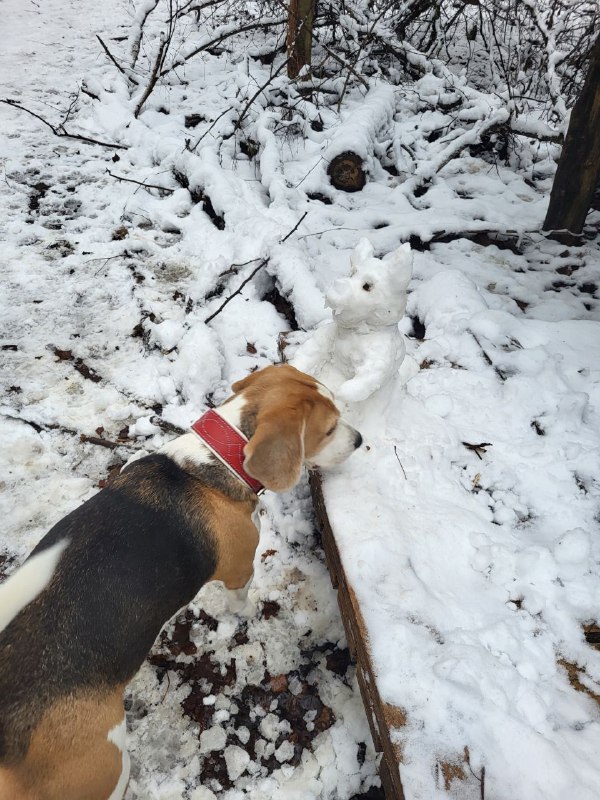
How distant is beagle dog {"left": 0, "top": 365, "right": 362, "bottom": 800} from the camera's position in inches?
65.6

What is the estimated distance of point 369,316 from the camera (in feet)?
9.10

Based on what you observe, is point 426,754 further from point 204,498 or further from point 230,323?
point 230,323

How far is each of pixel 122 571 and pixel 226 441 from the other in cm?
70

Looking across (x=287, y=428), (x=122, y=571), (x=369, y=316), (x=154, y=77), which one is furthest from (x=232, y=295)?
(x=154, y=77)

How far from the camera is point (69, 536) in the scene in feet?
6.56

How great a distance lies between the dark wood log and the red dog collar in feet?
15.6

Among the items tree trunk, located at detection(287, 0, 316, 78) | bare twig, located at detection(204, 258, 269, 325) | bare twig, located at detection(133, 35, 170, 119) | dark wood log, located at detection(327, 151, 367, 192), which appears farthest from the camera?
bare twig, located at detection(133, 35, 170, 119)

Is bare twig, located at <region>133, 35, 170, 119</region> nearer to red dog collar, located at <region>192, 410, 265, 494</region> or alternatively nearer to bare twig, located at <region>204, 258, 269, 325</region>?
bare twig, located at <region>204, 258, 269, 325</region>

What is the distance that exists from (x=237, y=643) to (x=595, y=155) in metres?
5.17

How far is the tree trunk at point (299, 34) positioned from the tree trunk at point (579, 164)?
4.35 m

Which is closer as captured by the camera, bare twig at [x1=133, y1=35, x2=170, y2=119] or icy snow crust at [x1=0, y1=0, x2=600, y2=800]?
icy snow crust at [x1=0, y1=0, x2=600, y2=800]

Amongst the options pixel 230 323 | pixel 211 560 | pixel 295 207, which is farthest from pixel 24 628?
pixel 295 207

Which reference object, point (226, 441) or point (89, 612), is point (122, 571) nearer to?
point (89, 612)

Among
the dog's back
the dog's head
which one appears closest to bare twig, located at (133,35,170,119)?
the dog's head
